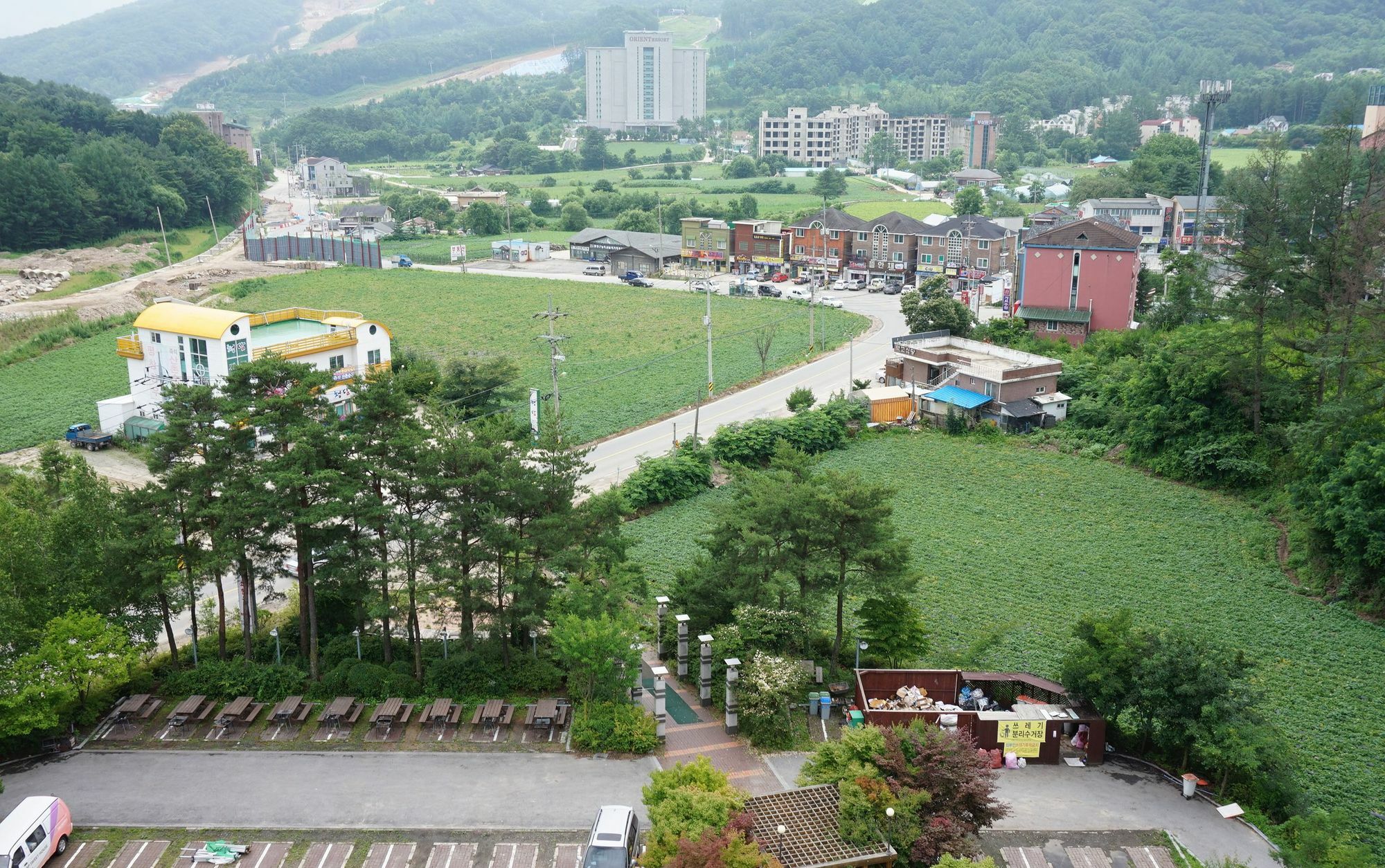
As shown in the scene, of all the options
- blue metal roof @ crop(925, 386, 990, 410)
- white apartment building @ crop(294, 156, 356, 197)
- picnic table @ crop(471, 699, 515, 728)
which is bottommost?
picnic table @ crop(471, 699, 515, 728)

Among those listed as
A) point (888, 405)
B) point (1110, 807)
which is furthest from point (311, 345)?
point (1110, 807)

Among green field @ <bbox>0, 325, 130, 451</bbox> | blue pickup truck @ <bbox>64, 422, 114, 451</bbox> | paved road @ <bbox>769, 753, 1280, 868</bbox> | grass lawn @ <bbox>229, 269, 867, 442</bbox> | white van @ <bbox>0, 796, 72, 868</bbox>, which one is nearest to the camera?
white van @ <bbox>0, 796, 72, 868</bbox>

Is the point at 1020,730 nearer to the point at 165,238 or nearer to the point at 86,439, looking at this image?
the point at 86,439

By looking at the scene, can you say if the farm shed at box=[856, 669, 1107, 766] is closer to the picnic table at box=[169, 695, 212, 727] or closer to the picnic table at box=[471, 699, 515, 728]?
the picnic table at box=[471, 699, 515, 728]

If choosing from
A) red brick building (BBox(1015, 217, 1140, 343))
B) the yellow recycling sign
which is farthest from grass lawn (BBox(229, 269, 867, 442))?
the yellow recycling sign

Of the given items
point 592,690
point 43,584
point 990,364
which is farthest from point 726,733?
point 990,364

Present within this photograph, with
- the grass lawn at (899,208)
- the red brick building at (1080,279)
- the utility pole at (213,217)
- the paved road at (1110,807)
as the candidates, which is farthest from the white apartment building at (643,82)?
the paved road at (1110,807)

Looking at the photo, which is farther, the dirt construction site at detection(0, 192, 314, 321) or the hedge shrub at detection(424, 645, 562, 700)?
the dirt construction site at detection(0, 192, 314, 321)

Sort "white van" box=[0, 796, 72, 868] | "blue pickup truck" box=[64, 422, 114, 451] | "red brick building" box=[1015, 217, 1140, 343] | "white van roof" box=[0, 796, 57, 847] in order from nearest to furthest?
"white van" box=[0, 796, 72, 868], "white van roof" box=[0, 796, 57, 847], "blue pickup truck" box=[64, 422, 114, 451], "red brick building" box=[1015, 217, 1140, 343]
